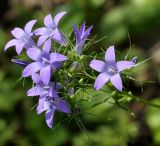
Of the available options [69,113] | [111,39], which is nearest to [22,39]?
[69,113]

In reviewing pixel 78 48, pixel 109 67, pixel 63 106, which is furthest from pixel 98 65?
pixel 63 106

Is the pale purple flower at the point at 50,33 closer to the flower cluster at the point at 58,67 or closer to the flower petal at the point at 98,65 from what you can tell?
the flower cluster at the point at 58,67

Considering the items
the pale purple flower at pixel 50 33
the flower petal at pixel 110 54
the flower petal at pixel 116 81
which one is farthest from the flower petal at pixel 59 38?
the flower petal at pixel 116 81

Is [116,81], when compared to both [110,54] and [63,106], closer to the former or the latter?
[110,54]

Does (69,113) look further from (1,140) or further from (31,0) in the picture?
(31,0)

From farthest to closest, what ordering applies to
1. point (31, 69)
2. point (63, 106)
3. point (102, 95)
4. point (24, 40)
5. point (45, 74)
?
point (102, 95), point (24, 40), point (63, 106), point (31, 69), point (45, 74)

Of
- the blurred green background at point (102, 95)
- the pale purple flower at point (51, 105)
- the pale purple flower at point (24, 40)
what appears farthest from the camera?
the blurred green background at point (102, 95)

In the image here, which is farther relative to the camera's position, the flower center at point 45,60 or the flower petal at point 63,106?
the flower petal at point 63,106

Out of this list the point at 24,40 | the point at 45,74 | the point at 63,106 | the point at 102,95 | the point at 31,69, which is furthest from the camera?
the point at 102,95
